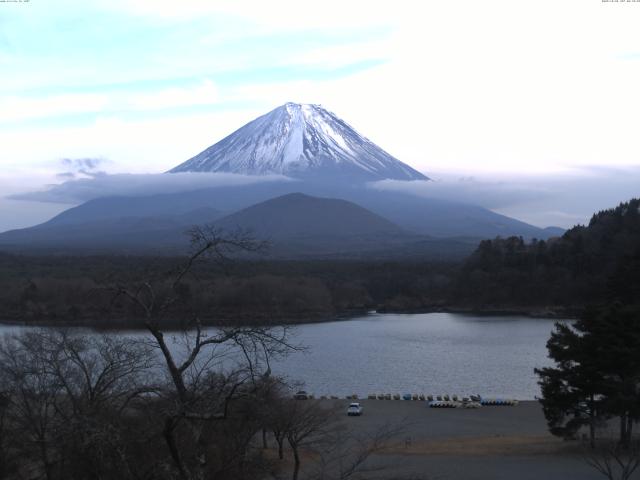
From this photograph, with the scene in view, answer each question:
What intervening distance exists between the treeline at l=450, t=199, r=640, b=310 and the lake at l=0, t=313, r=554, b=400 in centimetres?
710

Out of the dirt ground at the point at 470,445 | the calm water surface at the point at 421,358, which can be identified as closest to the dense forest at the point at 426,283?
the calm water surface at the point at 421,358

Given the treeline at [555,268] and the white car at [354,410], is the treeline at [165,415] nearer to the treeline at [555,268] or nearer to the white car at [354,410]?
the white car at [354,410]

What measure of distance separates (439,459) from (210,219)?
99.4 m

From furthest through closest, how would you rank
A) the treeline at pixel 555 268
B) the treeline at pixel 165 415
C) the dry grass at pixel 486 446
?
the treeline at pixel 555 268 → the dry grass at pixel 486 446 → the treeline at pixel 165 415

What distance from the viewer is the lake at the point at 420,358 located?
19578 mm

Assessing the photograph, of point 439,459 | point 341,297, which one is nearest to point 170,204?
point 341,297

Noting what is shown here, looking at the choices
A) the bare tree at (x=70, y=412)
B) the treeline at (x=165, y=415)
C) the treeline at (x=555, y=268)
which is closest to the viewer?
the treeline at (x=165, y=415)

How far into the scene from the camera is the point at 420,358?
23938mm

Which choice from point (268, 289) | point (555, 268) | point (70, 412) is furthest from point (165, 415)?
point (555, 268)

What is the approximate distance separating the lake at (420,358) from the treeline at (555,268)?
7098mm

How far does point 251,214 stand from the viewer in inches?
4023

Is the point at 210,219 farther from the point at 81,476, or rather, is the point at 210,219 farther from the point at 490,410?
the point at 81,476

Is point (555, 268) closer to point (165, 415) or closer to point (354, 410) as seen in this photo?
point (354, 410)

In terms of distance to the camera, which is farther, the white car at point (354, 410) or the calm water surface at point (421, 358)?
the calm water surface at point (421, 358)
